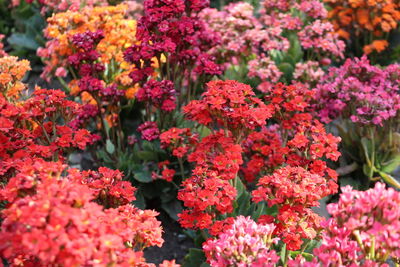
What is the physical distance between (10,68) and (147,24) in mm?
984

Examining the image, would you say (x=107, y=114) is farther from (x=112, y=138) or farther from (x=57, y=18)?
(x=57, y=18)

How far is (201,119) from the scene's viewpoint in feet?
9.47

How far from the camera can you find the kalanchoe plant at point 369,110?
347 centimetres

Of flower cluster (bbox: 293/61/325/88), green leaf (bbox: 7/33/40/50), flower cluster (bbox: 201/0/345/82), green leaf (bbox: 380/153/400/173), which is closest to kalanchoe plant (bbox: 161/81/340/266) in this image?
flower cluster (bbox: 293/61/325/88)

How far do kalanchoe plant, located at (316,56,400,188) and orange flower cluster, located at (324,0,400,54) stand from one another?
4.45ft

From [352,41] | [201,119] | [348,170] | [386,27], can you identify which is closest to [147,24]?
[201,119]

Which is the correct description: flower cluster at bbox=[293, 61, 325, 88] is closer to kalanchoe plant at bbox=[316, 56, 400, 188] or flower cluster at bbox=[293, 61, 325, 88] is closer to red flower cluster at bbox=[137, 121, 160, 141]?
kalanchoe plant at bbox=[316, 56, 400, 188]

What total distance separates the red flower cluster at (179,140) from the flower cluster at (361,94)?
39.7 inches

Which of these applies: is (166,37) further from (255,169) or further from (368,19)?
(368,19)

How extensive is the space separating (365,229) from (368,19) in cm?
383

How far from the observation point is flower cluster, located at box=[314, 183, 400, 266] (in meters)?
1.77

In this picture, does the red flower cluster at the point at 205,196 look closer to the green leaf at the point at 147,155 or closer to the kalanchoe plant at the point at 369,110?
the green leaf at the point at 147,155

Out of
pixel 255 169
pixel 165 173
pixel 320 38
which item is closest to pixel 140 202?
pixel 165 173

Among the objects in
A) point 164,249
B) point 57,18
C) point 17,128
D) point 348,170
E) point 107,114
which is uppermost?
point 57,18
